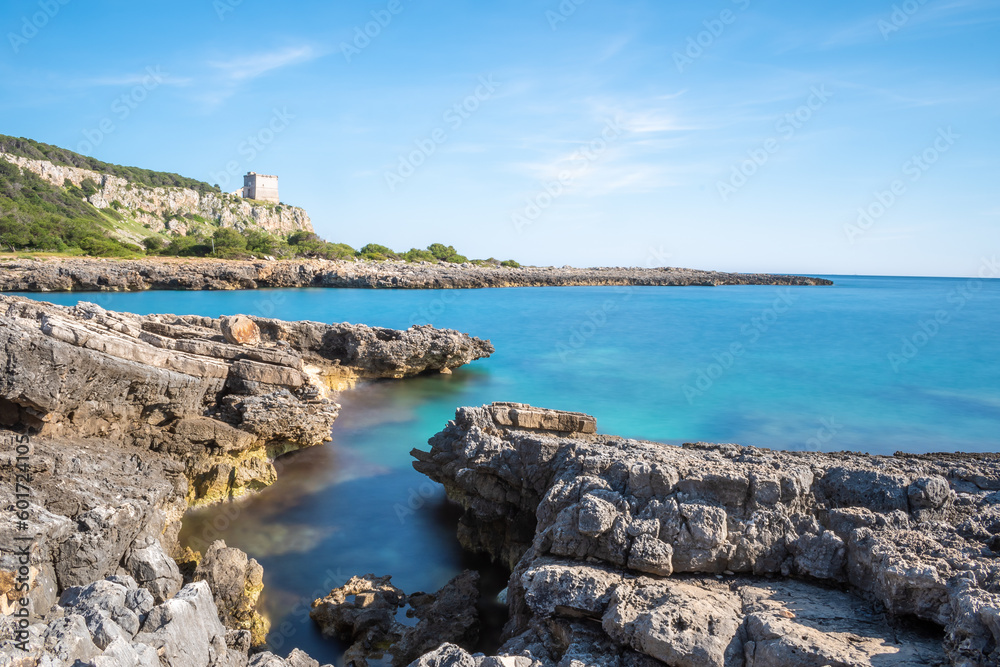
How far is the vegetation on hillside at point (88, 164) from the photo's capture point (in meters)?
75.2

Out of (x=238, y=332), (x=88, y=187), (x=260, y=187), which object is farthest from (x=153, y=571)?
(x=260, y=187)

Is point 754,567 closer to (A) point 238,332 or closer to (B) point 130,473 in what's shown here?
(B) point 130,473

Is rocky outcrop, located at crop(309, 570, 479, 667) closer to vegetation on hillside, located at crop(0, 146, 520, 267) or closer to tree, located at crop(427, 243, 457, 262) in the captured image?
vegetation on hillside, located at crop(0, 146, 520, 267)

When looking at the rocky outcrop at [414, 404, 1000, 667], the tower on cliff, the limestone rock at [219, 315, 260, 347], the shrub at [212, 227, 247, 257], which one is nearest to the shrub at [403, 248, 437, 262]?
the shrub at [212, 227, 247, 257]

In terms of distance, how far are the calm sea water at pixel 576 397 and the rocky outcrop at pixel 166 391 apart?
84cm

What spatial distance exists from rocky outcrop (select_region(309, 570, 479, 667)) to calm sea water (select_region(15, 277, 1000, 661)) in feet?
0.98

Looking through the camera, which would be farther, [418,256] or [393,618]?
[418,256]

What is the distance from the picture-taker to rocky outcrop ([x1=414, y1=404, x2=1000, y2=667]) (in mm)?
4078

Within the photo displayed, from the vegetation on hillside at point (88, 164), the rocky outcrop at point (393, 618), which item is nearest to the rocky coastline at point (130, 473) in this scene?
the rocky outcrop at point (393, 618)

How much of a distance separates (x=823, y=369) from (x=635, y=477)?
75.2 feet

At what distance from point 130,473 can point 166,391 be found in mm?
1462

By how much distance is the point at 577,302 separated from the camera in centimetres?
5412

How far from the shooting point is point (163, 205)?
281ft

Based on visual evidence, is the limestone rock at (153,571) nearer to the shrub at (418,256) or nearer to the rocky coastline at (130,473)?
the rocky coastline at (130,473)
